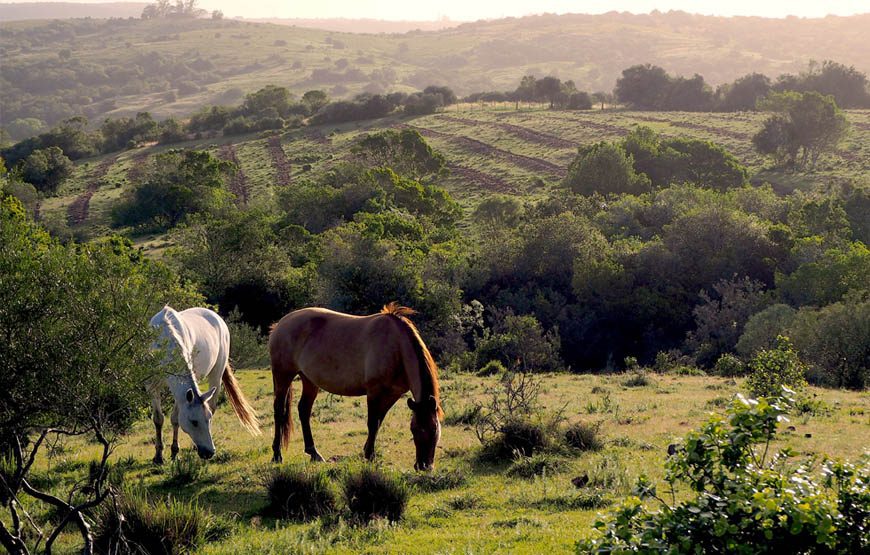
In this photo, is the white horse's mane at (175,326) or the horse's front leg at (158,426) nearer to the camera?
the white horse's mane at (175,326)

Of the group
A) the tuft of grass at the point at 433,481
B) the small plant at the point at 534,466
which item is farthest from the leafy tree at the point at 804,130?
the tuft of grass at the point at 433,481

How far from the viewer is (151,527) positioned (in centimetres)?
818

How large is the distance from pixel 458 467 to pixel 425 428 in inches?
50.5

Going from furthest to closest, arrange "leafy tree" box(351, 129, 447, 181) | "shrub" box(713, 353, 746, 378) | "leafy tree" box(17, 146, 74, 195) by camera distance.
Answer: "leafy tree" box(17, 146, 74, 195), "leafy tree" box(351, 129, 447, 181), "shrub" box(713, 353, 746, 378)

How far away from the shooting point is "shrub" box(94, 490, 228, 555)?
26.9 feet

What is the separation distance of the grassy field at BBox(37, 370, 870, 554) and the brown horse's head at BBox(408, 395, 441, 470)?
0.50m

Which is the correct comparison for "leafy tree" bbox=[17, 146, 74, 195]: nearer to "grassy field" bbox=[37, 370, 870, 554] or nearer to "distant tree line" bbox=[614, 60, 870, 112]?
"grassy field" bbox=[37, 370, 870, 554]

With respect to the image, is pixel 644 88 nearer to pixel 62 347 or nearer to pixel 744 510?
pixel 62 347

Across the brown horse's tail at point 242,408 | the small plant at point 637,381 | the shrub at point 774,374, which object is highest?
the brown horse's tail at point 242,408

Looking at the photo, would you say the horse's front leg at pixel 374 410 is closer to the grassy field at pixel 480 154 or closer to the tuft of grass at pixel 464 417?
the tuft of grass at pixel 464 417

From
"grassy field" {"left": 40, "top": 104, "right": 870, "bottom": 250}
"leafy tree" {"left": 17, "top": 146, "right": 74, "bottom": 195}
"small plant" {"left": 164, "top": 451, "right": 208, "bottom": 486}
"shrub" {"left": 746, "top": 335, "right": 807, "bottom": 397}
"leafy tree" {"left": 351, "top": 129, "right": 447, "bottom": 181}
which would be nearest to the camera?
"small plant" {"left": 164, "top": 451, "right": 208, "bottom": 486}

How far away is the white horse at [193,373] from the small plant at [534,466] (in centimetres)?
463

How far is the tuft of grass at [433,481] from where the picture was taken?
1080 centimetres

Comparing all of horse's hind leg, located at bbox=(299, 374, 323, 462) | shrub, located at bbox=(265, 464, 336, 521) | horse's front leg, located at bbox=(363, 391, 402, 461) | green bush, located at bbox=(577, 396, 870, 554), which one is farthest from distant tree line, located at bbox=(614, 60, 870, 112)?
green bush, located at bbox=(577, 396, 870, 554)
